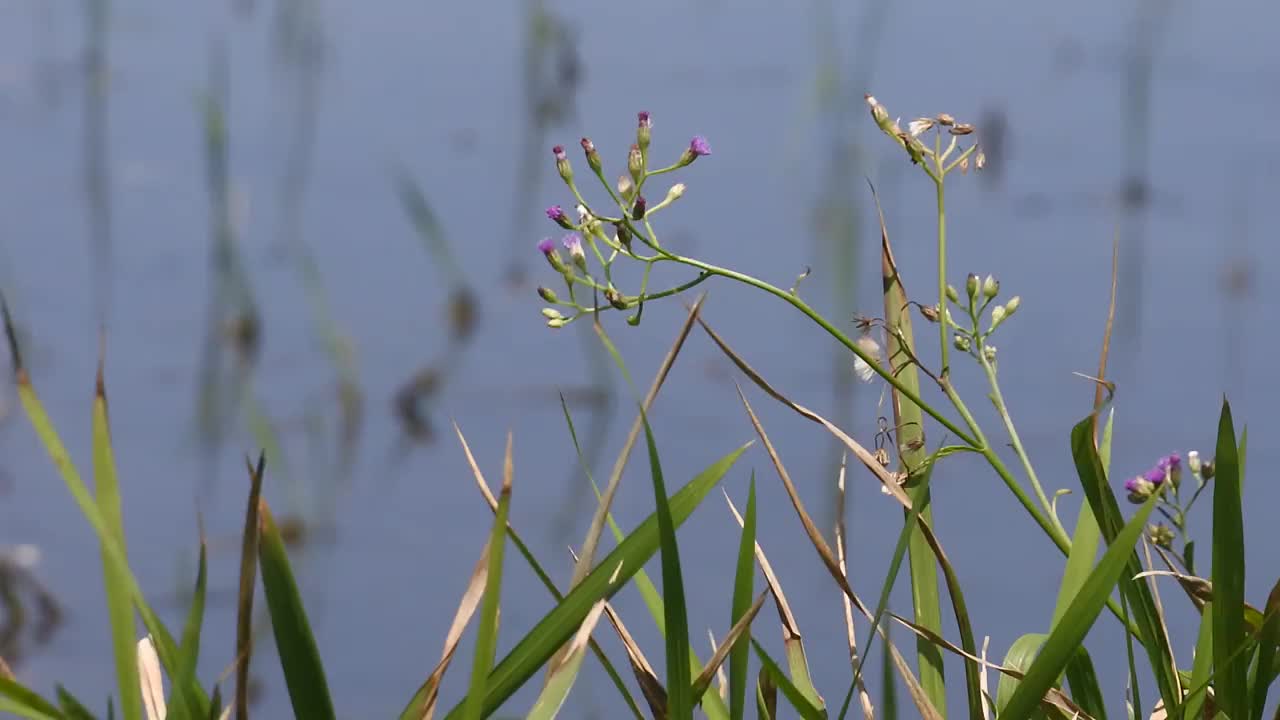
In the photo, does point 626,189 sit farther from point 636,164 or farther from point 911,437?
point 911,437

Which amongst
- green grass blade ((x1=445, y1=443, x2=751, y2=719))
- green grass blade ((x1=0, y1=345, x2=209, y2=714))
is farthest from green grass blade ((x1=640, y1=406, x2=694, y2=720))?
green grass blade ((x1=0, y1=345, x2=209, y2=714))

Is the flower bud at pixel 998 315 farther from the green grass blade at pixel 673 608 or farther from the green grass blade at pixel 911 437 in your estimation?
the green grass blade at pixel 673 608

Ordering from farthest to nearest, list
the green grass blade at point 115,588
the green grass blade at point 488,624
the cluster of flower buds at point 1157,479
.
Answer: the cluster of flower buds at point 1157,479 < the green grass blade at point 115,588 < the green grass blade at point 488,624

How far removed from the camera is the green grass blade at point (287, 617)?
77 centimetres

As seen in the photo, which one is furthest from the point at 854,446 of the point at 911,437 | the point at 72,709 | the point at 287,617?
the point at 72,709

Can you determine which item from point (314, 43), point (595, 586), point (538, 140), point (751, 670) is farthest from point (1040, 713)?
point (314, 43)

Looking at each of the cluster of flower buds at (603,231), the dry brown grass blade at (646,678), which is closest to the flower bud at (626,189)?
the cluster of flower buds at (603,231)

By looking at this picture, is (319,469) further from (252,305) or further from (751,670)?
(751,670)

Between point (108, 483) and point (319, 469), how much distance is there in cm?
164

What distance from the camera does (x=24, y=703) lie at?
0.85 metres

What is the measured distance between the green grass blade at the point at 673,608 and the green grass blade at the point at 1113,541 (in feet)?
0.67

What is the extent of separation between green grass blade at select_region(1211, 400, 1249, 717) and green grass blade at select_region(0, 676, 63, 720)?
585mm

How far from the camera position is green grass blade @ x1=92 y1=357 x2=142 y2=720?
0.86m

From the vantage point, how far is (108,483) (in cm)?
88
